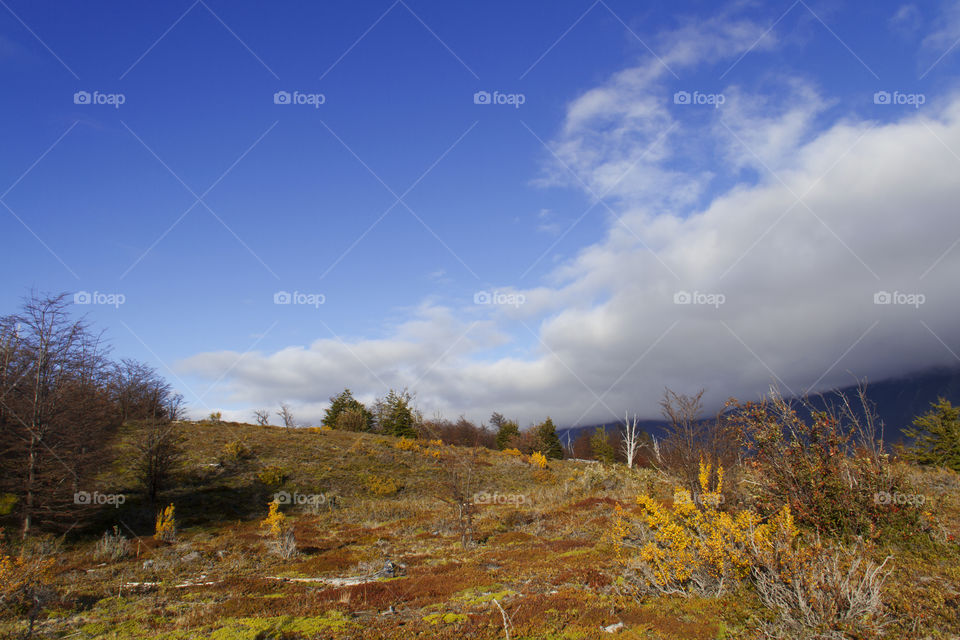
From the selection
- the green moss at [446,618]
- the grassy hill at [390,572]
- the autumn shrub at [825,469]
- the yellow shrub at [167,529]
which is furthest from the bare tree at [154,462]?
the autumn shrub at [825,469]

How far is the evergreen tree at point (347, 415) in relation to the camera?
162ft

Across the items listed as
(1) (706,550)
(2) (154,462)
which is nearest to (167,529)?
(2) (154,462)

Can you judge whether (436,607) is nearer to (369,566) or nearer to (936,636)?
(369,566)

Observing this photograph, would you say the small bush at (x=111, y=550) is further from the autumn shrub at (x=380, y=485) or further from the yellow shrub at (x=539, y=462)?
the yellow shrub at (x=539, y=462)

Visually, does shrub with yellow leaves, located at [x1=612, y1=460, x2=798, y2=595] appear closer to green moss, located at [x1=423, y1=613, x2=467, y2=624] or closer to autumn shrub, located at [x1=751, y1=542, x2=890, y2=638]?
autumn shrub, located at [x1=751, y1=542, x2=890, y2=638]

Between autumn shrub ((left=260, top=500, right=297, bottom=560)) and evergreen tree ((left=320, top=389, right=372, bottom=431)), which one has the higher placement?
evergreen tree ((left=320, top=389, right=372, bottom=431))

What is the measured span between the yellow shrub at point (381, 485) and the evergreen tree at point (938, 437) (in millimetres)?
29268

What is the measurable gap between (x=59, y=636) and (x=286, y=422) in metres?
64.8

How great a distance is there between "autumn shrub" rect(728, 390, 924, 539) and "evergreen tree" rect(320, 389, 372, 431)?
143ft

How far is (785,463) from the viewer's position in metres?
10.3

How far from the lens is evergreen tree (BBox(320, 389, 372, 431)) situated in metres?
49.3

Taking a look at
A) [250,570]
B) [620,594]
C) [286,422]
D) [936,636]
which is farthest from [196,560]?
[286,422]

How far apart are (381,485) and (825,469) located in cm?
A: 2530

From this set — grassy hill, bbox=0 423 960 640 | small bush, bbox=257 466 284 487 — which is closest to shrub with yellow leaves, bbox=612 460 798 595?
grassy hill, bbox=0 423 960 640
